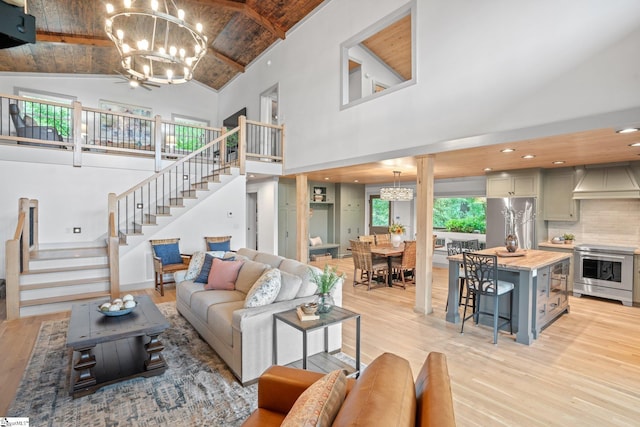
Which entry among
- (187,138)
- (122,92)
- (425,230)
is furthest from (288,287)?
(122,92)

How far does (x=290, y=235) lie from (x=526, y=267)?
21.1ft

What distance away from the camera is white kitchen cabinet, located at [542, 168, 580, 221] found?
589cm

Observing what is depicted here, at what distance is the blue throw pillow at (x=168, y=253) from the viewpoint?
238 inches

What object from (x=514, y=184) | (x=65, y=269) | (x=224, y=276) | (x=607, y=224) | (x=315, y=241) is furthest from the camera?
(x=315, y=241)

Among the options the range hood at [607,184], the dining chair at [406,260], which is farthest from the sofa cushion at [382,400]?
the range hood at [607,184]

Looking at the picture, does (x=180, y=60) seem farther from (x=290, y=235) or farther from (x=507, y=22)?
(x=290, y=235)

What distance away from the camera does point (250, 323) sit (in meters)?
2.76

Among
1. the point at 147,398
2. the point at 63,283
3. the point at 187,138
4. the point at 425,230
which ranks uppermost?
the point at 187,138

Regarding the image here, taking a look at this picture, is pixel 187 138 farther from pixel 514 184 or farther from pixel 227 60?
pixel 514 184

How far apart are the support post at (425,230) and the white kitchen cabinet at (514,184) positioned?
2.82m

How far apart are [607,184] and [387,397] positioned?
649 centimetres

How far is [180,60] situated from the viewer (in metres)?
4.25

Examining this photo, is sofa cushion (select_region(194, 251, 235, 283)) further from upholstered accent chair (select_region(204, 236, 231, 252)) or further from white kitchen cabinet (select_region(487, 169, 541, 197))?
white kitchen cabinet (select_region(487, 169, 541, 197))

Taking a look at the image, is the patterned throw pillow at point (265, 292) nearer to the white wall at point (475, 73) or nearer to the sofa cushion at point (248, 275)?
the sofa cushion at point (248, 275)
